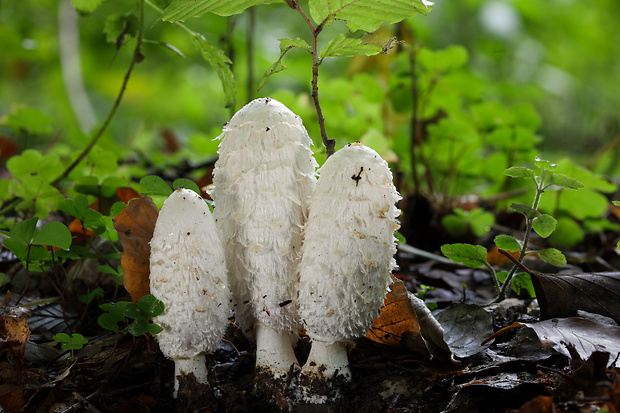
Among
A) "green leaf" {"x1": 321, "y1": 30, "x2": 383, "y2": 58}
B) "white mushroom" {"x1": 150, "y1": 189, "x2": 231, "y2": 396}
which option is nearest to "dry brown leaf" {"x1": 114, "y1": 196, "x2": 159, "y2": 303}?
"white mushroom" {"x1": 150, "y1": 189, "x2": 231, "y2": 396}

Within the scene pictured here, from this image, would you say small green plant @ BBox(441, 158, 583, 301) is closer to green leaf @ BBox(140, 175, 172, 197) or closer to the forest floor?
the forest floor

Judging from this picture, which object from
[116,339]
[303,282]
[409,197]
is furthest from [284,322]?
[409,197]

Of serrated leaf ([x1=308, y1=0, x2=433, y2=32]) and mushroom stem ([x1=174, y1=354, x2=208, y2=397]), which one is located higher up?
serrated leaf ([x1=308, y1=0, x2=433, y2=32])

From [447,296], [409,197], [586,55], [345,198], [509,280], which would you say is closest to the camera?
[345,198]

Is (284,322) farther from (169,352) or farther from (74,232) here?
(74,232)

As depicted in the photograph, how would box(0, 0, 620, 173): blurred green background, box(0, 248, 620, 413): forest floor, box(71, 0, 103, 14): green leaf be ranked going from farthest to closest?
box(0, 0, 620, 173): blurred green background → box(71, 0, 103, 14): green leaf → box(0, 248, 620, 413): forest floor

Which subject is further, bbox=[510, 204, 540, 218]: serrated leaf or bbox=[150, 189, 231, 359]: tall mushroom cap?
bbox=[510, 204, 540, 218]: serrated leaf

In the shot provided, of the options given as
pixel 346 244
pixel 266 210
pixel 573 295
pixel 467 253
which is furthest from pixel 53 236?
pixel 573 295

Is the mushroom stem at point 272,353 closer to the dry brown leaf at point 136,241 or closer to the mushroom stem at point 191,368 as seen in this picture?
the mushroom stem at point 191,368
